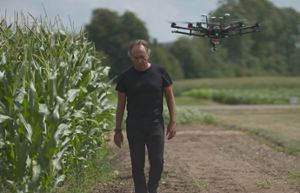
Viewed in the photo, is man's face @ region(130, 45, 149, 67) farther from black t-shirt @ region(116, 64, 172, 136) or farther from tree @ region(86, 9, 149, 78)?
tree @ region(86, 9, 149, 78)

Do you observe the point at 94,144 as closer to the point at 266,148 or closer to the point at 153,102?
the point at 153,102

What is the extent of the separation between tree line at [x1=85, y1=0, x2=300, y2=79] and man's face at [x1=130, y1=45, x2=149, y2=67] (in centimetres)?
4822

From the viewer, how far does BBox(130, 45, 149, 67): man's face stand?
7363mm

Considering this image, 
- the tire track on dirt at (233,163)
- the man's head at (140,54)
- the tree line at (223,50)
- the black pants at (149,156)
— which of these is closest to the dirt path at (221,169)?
the tire track on dirt at (233,163)

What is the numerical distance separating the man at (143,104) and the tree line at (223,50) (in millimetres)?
48016

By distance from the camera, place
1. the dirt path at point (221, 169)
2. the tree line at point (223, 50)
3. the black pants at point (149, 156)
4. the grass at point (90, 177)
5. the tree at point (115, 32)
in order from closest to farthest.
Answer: the black pants at point (149, 156)
the grass at point (90, 177)
the dirt path at point (221, 169)
the tree at point (115, 32)
the tree line at point (223, 50)

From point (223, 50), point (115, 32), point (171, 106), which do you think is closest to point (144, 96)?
point (171, 106)

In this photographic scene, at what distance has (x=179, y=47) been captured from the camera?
8625cm

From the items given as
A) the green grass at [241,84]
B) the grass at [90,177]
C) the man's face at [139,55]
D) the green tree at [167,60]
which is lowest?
the grass at [90,177]

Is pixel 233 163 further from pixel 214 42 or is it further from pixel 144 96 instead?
pixel 214 42

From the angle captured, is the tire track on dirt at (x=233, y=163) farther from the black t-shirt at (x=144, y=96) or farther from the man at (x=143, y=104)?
the black t-shirt at (x=144, y=96)

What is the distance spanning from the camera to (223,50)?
204 ft

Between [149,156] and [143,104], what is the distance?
2.06 ft

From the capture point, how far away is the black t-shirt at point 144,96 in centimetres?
746
